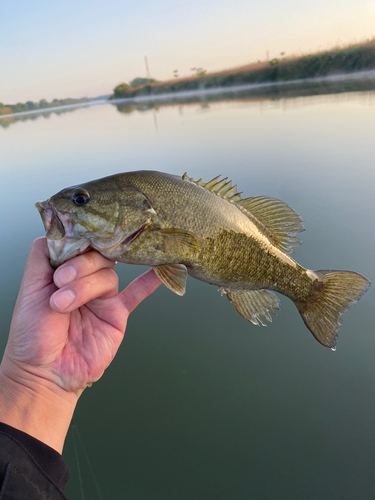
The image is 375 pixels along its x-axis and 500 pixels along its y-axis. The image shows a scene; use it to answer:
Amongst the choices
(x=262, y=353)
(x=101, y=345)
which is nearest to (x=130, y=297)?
(x=101, y=345)

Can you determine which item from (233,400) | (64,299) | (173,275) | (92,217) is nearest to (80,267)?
(64,299)

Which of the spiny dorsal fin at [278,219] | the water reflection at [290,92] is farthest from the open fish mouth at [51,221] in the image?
the water reflection at [290,92]

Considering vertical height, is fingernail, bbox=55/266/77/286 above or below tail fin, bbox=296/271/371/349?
above

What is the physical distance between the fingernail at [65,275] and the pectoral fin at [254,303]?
115cm

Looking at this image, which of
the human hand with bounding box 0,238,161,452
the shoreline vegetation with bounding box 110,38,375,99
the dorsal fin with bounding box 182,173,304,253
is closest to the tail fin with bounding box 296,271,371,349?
the dorsal fin with bounding box 182,173,304,253

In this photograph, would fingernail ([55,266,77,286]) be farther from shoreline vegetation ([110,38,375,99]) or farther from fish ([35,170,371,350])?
shoreline vegetation ([110,38,375,99])

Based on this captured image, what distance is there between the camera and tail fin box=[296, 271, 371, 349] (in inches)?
83.0

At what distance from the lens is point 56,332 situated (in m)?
1.72

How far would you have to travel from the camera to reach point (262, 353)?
121 inches

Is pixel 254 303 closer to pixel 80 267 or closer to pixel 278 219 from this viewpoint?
pixel 278 219

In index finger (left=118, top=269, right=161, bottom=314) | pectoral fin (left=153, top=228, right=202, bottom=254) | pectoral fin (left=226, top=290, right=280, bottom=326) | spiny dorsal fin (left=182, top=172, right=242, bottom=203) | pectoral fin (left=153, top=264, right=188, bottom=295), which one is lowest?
pectoral fin (left=226, top=290, right=280, bottom=326)

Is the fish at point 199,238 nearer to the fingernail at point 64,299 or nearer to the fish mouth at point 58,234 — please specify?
the fish mouth at point 58,234

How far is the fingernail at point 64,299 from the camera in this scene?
1.55 meters

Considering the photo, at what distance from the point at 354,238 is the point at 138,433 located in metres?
3.83
